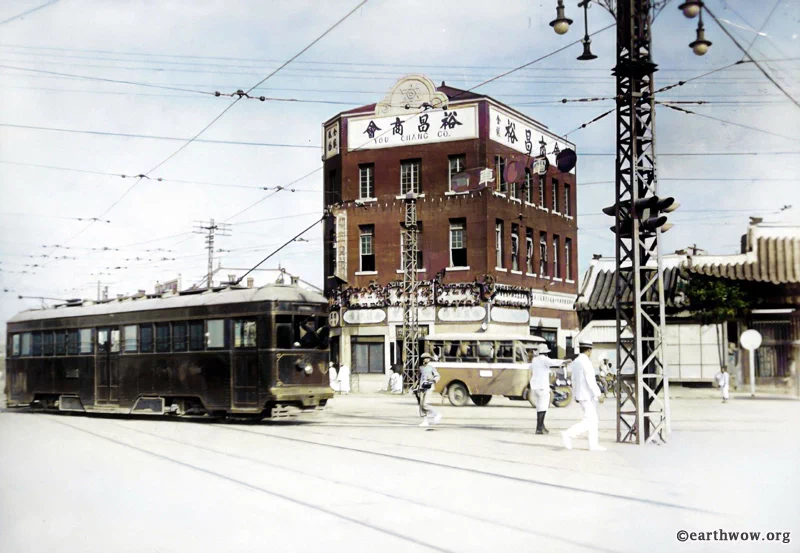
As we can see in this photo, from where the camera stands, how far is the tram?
18.8 metres

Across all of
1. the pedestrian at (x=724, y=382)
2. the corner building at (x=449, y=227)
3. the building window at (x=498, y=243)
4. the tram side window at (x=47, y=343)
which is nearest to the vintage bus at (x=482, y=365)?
the pedestrian at (x=724, y=382)

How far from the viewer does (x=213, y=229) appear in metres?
18.5

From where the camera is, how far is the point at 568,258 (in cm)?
3697

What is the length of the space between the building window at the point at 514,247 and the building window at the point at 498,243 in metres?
0.52

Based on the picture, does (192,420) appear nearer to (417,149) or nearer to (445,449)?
(445,449)

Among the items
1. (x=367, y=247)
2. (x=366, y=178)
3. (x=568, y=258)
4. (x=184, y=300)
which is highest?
(x=366, y=178)

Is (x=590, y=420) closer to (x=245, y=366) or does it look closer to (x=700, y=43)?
(x=700, y=43)

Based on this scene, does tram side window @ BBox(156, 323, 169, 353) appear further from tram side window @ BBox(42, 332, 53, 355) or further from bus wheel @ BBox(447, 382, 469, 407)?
bus wheel @ BBox(447, 382, 469, 407)

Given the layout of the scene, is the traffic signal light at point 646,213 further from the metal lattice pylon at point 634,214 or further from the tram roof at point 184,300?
the tram roof at point 184,300

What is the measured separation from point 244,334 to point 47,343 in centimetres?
798

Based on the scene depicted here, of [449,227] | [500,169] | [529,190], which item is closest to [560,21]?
[500,169]

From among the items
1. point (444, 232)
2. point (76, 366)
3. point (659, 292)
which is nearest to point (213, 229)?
point (76, 366)

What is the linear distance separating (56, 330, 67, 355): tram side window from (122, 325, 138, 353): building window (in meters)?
2.73

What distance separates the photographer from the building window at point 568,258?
3575 centimetres
